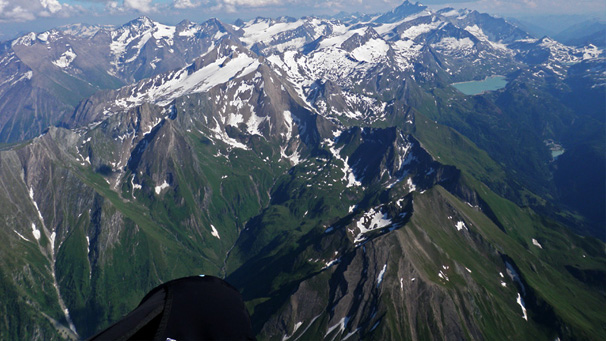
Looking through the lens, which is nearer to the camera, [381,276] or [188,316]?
[188,316]

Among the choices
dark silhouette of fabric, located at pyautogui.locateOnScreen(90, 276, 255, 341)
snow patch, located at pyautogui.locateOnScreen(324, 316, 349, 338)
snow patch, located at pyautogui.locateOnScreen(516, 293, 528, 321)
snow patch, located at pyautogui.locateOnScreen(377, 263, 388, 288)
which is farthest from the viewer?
snow patch, located at pyautogui.locateOnScreen(516, 293, 528, 321)

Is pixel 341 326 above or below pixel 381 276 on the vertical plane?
below

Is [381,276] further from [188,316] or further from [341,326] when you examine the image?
[188,316]

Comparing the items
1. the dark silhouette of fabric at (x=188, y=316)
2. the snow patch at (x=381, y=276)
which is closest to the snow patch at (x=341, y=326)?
the snow patch at (x=381, y=276)

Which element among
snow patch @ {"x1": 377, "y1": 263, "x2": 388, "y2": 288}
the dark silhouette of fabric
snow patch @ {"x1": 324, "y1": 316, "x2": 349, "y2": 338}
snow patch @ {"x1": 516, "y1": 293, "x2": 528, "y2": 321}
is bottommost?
snow patch @ {"x1": 516, "y1": 293, "x2": 528, "y2": 321}

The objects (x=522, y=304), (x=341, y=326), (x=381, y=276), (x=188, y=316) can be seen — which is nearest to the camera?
(x=188, y=316)

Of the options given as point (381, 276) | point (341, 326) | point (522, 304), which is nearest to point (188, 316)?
point (341, 326)

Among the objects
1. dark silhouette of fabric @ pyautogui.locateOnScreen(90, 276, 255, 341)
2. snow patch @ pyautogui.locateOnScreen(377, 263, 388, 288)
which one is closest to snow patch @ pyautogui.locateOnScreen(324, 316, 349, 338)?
snow patch @ pyautogui.locateOnScreen(377, 263, 388, 288)

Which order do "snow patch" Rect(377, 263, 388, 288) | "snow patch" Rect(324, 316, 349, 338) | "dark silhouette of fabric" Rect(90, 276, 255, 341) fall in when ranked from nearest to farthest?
"dark silhouette of fabric" Rect(90, 276, 255, 341) < "snow patch" Rect(324, 316, 349, 338) < "snow patch" Rect(377, 263, 388, 288)

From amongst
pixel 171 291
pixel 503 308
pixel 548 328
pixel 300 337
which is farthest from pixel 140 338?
pixel 548 328

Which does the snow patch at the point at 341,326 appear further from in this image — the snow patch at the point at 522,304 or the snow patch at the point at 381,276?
the snow patch at the point at 522,304

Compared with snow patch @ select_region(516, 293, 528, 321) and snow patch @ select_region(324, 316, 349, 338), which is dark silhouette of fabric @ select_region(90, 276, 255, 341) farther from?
snow patch @ select_region(516, 293, 528, 321)

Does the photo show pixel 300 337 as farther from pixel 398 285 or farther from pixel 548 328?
pixel 548 328
